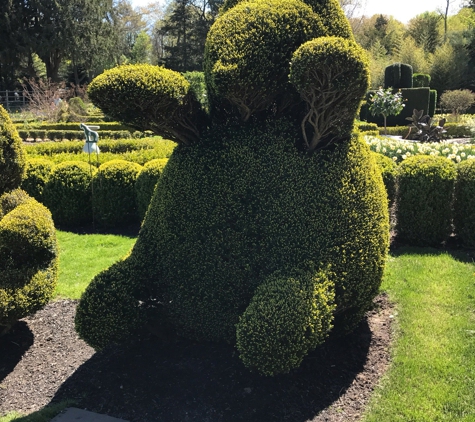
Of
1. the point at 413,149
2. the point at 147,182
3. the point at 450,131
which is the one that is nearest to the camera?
the point at 147,182

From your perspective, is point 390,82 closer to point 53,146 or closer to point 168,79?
point 53,146

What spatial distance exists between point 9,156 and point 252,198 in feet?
9.23

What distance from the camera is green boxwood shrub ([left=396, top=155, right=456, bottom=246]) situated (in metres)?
6.42

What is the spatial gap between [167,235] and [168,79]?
→ 124 cm

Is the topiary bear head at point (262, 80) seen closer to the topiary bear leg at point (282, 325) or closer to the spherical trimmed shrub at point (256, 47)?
the spherical trimmed shrub at point (256, 47)

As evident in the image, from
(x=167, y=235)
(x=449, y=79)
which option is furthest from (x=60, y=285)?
(x=449, y=79)

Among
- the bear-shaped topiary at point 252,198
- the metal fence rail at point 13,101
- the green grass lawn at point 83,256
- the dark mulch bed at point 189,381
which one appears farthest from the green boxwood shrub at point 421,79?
the bear-shaped topiary at point 252,198

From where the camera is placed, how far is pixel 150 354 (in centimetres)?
404

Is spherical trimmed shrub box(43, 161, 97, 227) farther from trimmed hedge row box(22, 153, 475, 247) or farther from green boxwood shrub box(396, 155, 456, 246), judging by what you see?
green boxwood shrub box(396, 155, 456, 246)

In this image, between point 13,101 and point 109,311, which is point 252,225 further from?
point 13,101

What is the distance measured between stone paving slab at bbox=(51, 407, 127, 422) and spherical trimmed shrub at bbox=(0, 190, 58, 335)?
4.18 ft

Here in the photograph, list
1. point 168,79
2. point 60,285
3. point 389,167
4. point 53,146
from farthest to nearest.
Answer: point 53,146, point 389,167, point 60,285, point 168,79

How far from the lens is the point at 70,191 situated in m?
8.78

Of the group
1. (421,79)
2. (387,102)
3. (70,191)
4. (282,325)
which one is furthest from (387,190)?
(421,79)
